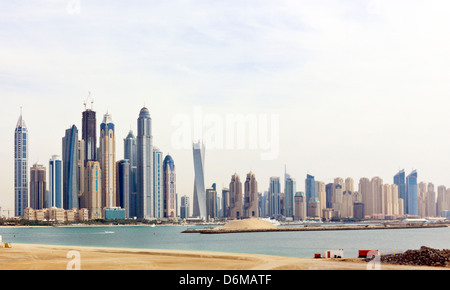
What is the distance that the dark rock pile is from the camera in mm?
39375

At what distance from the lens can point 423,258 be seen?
40.2 m

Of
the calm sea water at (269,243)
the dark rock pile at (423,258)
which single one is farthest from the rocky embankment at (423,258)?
the calm sea water at (269,243)

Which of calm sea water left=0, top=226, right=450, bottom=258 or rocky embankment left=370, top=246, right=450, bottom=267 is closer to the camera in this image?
rocky embankment left=370, top=246, right=450, bottom=267

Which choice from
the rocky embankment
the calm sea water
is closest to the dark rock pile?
the rocky embankment

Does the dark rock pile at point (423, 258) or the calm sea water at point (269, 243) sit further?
the calm sea water at point (269, 243)

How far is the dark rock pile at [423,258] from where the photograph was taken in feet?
129

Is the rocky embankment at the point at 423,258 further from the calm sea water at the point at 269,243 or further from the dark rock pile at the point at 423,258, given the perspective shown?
the calm sea water at the point at 269,243

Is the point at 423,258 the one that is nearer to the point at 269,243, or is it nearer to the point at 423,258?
the point at 423,258

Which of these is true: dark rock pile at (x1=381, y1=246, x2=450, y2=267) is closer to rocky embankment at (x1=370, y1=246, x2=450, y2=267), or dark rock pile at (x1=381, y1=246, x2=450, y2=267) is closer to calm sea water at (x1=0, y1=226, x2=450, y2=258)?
rocky embankment at (x1=370, y1=246, x2=450, y2=267)

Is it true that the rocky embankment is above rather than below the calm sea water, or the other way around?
above

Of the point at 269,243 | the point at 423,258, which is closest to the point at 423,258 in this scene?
the point at 423,258
